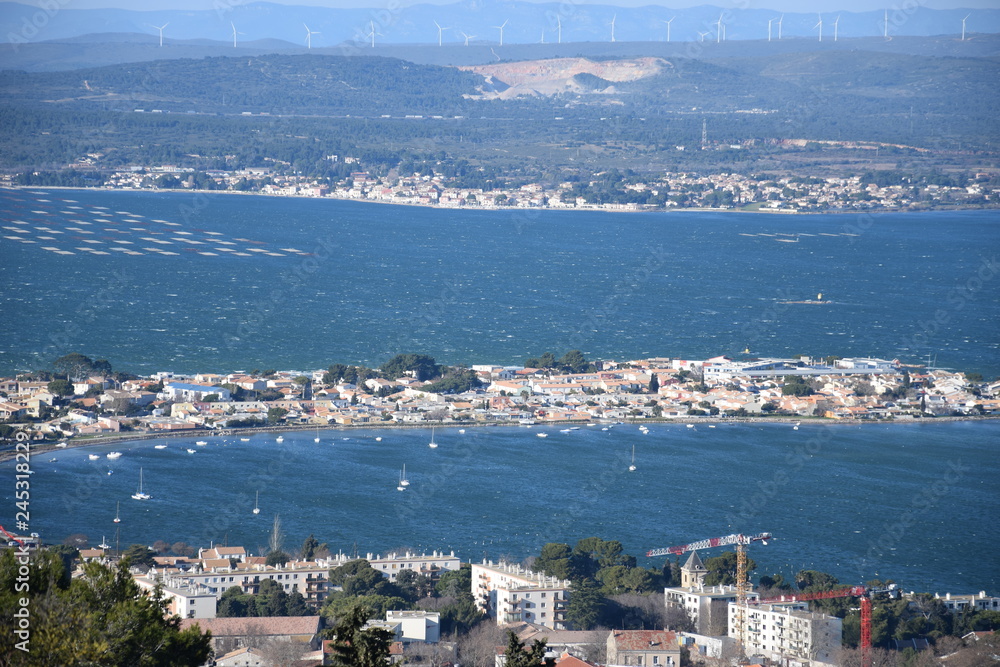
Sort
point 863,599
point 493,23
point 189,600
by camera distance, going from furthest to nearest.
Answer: point 493,23
point 863,599
point 189,600

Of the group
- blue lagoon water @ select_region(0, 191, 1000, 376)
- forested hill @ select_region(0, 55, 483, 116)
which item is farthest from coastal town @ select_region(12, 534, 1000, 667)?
forested hill @ select_region(0, 55, 483, 116)

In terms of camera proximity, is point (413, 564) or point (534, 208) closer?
point (413, 564)

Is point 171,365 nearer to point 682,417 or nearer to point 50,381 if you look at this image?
point 50,381

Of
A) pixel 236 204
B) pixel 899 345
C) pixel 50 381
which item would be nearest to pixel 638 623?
pixel 50 381

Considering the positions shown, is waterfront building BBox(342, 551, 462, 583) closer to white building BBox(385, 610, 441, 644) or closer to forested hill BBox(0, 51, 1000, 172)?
white building BBox(385, 610, 441, 644)

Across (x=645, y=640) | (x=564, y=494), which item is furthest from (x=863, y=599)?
(x=564, y=494)

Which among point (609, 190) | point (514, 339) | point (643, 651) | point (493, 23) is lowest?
point (609, 190)

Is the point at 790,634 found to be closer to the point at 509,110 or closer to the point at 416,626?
the point at 416,626
